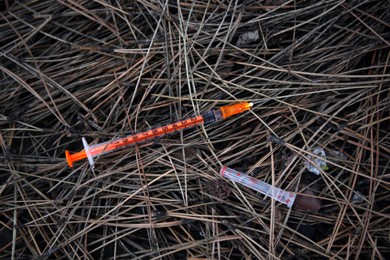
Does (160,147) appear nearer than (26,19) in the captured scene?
Yes

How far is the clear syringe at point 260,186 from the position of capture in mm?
1998

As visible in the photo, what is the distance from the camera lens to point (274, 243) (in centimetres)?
196

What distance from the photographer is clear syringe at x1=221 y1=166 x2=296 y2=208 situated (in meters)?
2.00

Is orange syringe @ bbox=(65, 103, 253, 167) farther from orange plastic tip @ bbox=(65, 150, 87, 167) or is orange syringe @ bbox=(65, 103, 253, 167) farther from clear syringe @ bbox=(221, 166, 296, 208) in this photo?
clear syringe @ bbox=(221, 166, 296, 208)

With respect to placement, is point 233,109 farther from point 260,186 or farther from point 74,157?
point 74,157

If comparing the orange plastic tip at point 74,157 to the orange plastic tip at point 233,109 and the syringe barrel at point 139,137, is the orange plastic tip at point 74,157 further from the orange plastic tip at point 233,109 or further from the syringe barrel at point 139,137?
the orange plastic tip at point 233,109

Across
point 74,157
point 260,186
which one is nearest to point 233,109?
point 260,186

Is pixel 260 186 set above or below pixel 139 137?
below

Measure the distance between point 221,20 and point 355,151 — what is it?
101cm

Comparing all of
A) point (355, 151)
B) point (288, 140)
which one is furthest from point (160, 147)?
point (355, 151)

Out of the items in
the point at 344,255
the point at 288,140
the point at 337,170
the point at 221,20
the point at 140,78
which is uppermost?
the point at 221,20

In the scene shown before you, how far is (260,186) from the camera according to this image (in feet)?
6.63

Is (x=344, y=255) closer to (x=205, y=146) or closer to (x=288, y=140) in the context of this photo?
(x=288, y=140)

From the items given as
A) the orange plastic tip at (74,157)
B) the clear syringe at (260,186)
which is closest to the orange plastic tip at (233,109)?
the clear syringe at (260,186)
